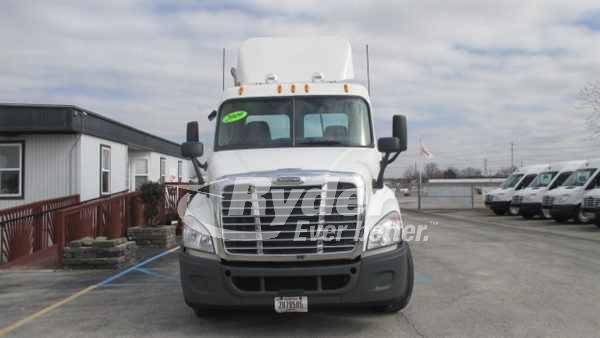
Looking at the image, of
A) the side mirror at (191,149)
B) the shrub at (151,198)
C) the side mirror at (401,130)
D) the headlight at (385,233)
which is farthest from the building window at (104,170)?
the headlight at (385,233)

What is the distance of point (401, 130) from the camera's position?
718 centimetres

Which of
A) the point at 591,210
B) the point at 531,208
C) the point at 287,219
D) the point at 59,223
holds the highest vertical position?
the point at 287,219

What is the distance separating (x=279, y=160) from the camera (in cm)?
652

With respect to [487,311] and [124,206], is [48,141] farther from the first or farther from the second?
[487,311]

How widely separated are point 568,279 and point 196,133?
6136mm

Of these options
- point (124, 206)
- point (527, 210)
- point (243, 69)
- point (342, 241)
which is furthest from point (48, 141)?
point (527, 210)

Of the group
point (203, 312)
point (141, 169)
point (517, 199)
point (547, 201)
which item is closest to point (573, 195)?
point (547, 201)

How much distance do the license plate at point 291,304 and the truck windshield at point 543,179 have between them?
23.0 metres

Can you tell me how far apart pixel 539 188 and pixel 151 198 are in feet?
59.5

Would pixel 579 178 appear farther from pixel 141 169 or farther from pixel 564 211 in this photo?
pixel 141 169

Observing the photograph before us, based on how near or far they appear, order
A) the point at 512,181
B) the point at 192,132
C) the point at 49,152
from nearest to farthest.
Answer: the point at 192,132 < the point at 49,152 < the point at 512,181

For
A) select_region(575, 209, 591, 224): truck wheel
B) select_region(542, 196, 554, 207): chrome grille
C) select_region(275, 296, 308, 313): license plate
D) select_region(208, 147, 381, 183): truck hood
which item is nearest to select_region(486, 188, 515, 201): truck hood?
select_region(542, 196, 554, 207): chrome grille

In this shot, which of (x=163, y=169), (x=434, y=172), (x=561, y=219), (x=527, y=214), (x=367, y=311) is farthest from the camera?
(x=434, y=172)

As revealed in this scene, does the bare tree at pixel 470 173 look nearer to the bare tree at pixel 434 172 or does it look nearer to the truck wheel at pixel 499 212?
the bare tree at pixel 434 172
